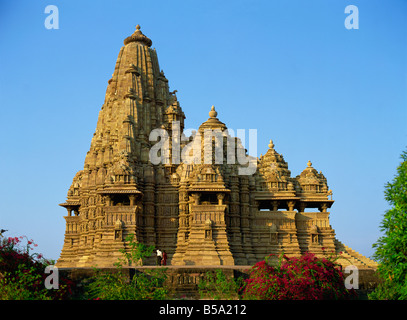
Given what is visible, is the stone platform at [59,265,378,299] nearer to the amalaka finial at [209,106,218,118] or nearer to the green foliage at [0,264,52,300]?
the green foliage at [0,264,52,300]

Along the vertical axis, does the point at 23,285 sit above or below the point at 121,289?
above

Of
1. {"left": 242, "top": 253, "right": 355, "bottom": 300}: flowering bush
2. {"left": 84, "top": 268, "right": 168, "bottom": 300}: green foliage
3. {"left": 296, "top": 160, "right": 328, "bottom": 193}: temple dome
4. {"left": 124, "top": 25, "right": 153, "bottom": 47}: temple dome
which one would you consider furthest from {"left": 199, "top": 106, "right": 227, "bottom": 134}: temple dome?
{"left": 242, "top": 253, "right": 355, "bottom": 300}: flowering bush

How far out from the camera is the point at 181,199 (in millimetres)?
41062

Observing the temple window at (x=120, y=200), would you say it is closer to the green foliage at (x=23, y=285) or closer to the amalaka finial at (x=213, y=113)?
the amalaka finial at (x=213, y=113)

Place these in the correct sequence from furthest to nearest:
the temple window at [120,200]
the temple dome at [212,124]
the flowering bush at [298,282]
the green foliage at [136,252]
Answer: the temple dome at [212,124] → the temple window at [120,200] → the green foliage at [136,252] → the flowering bush at [298,282]

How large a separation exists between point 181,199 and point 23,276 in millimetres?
23541

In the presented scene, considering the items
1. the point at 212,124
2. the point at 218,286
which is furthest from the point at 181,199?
the point at 218,286

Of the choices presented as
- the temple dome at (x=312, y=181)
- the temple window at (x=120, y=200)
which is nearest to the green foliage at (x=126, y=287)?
the temple window at (x=120, y=200)

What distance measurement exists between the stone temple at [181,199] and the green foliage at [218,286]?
13.7 metres

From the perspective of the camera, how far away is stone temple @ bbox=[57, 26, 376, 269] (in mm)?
38069

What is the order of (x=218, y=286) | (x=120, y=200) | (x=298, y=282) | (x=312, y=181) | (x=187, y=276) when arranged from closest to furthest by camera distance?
1. (x=298, y=282)
2. (x=218, y=286)
3. (x=187, y=276)
4. (x=120, y=200)
5. (x=312, y=181)

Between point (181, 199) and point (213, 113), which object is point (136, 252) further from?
point (213, 113)

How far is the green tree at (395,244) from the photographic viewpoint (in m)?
18.1
